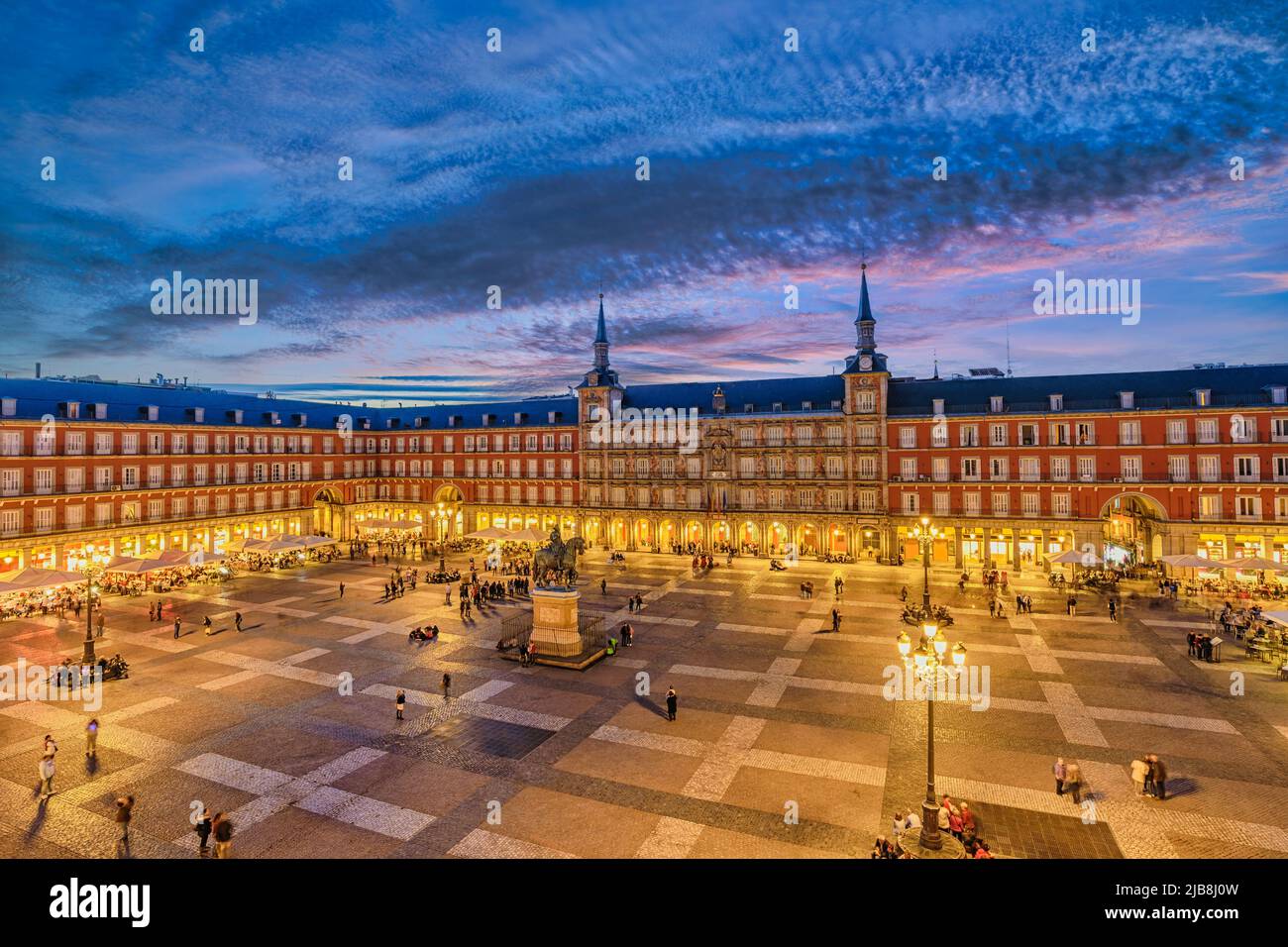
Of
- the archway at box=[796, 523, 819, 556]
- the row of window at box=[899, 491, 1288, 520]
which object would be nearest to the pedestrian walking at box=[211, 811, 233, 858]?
the archway at box=[796, 523, 819, 556]

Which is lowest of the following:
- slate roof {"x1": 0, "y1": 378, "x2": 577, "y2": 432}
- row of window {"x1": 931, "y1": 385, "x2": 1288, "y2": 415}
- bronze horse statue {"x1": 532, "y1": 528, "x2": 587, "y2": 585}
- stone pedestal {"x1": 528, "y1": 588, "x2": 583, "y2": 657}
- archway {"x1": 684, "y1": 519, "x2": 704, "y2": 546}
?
stone pedestal {"x1": 528, "y1": 588, "x2": 583, "y2": 657}

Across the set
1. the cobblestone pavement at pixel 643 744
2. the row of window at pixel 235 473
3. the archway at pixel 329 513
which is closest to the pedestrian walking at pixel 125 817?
the cobblestone pavement at pixel 643 744

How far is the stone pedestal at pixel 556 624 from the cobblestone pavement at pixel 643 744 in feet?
5.37

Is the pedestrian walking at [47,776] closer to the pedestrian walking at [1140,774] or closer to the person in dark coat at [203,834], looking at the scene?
the person in dark coat at [203,834]

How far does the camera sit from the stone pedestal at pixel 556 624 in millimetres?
29750

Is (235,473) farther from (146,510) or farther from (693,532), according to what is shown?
(693,532)

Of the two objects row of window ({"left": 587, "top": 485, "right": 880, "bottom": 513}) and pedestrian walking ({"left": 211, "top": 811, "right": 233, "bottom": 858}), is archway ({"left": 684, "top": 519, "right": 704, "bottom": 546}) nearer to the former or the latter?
row of window ({"left": 587, "top": 485, "right": 880, "bottom": 513})

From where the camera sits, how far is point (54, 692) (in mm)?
26328

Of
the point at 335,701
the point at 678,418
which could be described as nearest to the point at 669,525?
the point at 678,418

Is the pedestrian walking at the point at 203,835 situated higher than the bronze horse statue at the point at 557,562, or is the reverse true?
the bronze horse statue at the point at 557,562

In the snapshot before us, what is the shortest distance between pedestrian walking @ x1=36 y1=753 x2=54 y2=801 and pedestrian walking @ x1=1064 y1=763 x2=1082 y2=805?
28137 millimetres

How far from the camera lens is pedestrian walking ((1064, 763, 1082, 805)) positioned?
698 inches

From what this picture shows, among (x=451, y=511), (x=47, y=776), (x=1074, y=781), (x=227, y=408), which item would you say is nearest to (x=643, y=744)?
(x=1074, y=781)
